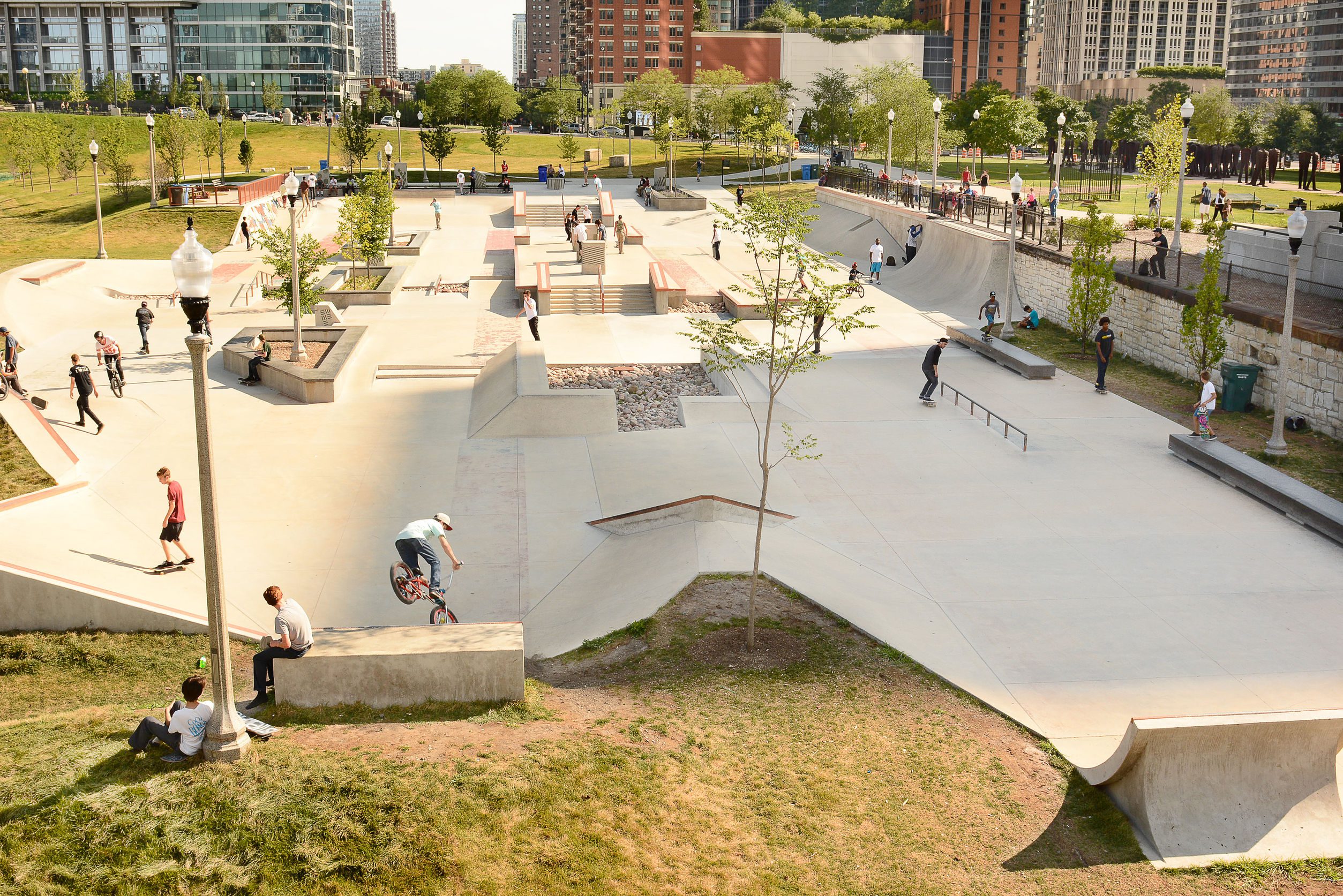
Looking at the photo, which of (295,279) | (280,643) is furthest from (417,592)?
(295,279)

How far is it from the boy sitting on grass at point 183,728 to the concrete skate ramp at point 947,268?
26533mm

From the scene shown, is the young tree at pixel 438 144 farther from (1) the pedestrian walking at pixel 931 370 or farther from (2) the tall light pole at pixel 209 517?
(2) the tall light pole at pixel 209 517

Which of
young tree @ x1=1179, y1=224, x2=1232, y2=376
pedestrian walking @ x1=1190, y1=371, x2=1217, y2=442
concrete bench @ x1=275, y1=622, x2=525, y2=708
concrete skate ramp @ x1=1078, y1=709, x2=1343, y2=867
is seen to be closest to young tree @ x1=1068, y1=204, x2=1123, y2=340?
young tree @ x1=1179, y1=224, x2=1232, y2=376

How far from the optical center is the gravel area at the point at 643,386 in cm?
2112

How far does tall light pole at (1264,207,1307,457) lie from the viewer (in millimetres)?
16406

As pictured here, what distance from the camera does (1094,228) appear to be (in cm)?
2566

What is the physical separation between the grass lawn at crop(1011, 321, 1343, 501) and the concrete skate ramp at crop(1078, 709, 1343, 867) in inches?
379

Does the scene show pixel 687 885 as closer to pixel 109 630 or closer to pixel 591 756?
pixel 591 756

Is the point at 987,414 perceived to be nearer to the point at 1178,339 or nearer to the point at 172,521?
the point at 1178,339

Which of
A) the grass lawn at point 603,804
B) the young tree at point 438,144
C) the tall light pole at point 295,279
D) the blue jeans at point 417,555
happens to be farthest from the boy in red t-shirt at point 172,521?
the young tree at point 438,144

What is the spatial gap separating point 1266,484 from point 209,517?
14388 millimetres

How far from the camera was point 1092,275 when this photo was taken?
85.1ft

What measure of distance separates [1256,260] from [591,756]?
80.7ft

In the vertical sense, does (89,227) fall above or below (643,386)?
above
